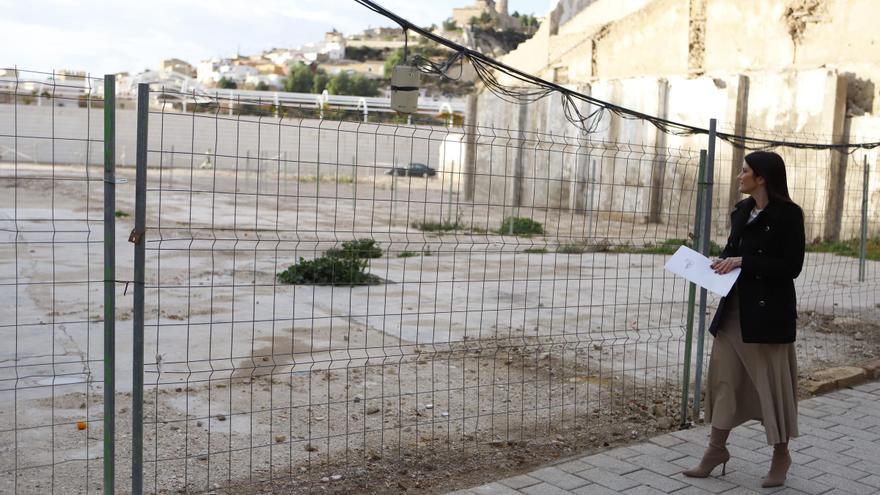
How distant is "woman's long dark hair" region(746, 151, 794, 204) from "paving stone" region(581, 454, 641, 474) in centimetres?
174

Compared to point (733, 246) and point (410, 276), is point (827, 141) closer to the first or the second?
point (410, 276)

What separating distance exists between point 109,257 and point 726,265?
313cm

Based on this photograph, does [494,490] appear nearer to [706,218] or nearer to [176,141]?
[706,218]

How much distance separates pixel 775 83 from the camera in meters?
21.1

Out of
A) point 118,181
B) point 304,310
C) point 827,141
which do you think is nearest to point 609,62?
point 827,141

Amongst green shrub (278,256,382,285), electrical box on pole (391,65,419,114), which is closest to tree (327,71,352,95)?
green shrub (278,256,382,285)

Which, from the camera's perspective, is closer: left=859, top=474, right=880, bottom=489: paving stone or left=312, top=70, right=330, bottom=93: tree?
left=859, top=474, right=880, bottom=489: paving stone

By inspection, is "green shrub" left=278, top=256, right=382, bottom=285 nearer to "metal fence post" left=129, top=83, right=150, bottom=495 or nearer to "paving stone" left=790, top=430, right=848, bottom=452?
"paving stone" left=790, top=430, right=848, bottom=452

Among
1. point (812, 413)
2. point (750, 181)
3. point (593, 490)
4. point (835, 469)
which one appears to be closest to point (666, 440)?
point (835, 469)

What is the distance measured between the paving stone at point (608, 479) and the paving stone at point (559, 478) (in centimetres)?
7

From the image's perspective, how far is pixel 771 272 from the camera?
457cm

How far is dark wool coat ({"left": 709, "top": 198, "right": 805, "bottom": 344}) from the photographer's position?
4.56 metres

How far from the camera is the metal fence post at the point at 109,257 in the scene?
3.48m

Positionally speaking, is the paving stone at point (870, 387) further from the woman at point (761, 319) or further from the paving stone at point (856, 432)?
the woman at point (761, 319)
